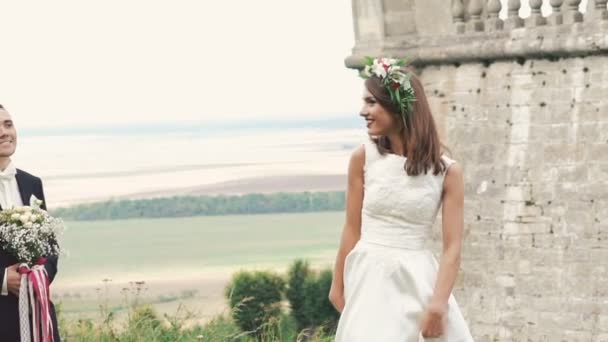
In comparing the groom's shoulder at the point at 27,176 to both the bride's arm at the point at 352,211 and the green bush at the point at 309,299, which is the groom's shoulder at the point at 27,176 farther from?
the green bush at the point at 309,299

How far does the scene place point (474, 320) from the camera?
1209 cm

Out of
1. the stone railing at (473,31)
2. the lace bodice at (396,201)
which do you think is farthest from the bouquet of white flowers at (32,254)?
the stone railing at (473,31)

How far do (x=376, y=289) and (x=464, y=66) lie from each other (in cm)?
655

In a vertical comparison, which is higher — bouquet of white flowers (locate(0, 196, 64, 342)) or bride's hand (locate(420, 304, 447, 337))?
bouquet of white flowers (locate(0, 196, 64, 342))

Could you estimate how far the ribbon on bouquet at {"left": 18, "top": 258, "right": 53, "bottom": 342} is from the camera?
6.02 m

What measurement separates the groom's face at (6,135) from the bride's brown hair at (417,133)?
1517 millimetres

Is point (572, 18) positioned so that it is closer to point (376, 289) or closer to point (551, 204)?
point (551, 204)

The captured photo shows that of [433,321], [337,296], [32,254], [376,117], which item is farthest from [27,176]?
[433,321]

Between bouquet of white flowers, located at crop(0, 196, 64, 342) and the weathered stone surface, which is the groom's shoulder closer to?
bouquet of white flowers, located at crop(0, 196, 64, 342)

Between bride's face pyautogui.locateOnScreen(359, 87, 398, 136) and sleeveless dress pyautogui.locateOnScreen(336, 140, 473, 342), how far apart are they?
0.13m

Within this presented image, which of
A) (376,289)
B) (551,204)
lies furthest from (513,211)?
(376,289)

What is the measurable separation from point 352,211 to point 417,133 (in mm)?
398

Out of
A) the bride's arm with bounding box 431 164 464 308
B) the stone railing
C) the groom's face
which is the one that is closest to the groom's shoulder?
the groom's face

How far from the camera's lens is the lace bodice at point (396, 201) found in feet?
18.8
